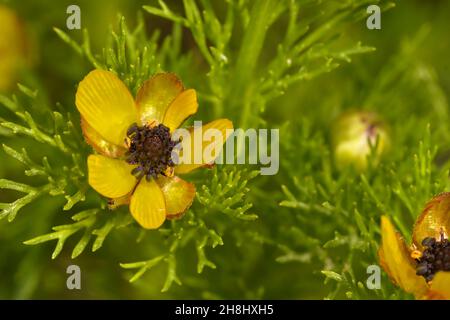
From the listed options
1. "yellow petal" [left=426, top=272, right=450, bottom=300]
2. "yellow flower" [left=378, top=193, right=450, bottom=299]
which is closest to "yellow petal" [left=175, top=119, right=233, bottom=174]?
"yellow flower" [left=378, top=193, right=450, bottom=299]

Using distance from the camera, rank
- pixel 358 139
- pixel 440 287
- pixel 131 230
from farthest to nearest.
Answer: pixel 131 230 < pixel 358 139 < pixel 440 287

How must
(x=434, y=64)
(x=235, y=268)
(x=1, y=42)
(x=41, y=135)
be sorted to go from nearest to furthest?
(x=41, y=135) < (x=235, y=268) < (x=1, y=42) < (x=434, y=64)

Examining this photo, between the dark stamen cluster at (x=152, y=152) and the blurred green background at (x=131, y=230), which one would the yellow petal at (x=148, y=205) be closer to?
the dark stamen cluster at (x=152, y=152)

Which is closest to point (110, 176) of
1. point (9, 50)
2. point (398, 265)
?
point (398, 265)

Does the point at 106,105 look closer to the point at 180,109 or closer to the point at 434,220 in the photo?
the point at 180,109
